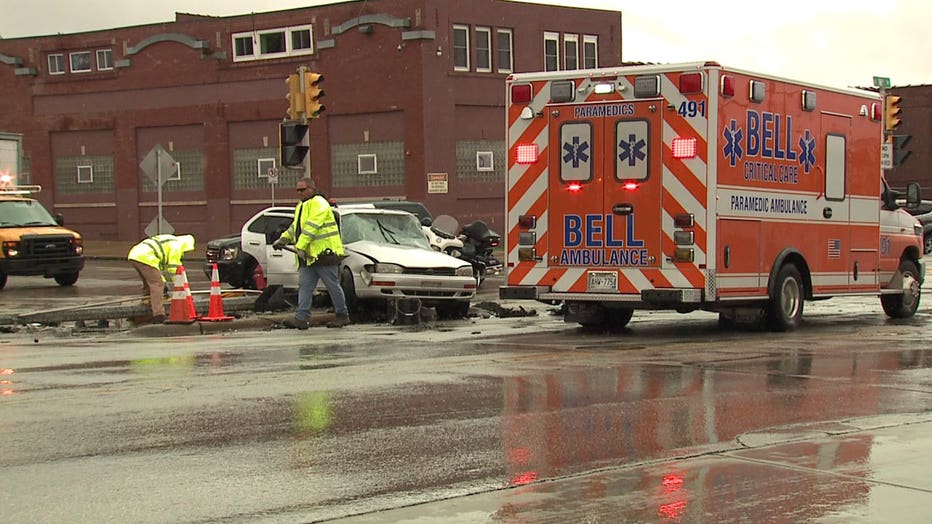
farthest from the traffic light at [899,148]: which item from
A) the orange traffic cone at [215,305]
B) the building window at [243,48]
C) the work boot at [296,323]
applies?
the building window at [243,48]

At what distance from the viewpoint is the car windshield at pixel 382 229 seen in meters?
17.8

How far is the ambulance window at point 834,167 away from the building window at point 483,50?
97.2 ft

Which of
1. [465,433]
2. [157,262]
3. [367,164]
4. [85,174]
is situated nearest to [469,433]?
[465,433]

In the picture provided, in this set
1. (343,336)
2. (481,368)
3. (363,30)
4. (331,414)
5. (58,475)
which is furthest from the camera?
(363,30)

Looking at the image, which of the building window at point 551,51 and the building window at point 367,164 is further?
the building window at point 551,51

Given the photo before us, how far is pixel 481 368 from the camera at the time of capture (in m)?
11.1

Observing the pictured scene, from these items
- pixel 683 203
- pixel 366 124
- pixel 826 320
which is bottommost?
pixel 826 320

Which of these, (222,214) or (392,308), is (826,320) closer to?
(392,308)

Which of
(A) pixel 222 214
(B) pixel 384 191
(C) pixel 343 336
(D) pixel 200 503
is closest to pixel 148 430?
(D) pixel 200 503

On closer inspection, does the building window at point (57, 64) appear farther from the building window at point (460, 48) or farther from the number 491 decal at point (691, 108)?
the number 491 decal at point (691, 108)

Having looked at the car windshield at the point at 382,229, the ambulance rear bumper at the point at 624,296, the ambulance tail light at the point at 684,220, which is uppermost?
the ambulance tail light at the point at 684,220

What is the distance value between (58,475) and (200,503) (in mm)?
1069

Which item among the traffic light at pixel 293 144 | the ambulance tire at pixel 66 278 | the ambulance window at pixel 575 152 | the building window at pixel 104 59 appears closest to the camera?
the ambulance window at pixel 575 152

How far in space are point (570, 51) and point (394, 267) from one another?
1243 inches
